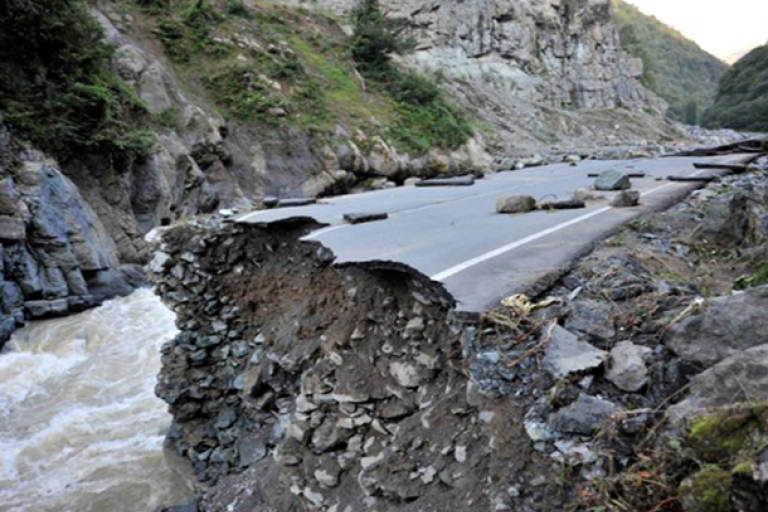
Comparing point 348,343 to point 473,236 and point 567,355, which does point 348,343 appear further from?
point 567,355

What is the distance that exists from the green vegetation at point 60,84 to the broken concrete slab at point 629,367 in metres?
14.8

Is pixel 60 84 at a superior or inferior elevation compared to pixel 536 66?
inferior

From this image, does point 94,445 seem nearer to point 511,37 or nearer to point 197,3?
point 197,3

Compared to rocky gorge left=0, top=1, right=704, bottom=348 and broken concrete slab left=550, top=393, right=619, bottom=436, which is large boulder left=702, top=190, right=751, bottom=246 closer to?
broken concrete slab left=550, top=393, right=619, bottom=436

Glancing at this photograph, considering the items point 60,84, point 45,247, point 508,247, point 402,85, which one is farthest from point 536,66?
point 508,247

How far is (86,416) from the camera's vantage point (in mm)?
8469

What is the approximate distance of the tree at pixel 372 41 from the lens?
24.1m

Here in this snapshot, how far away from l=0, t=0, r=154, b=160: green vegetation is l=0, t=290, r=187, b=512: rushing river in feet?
16.2

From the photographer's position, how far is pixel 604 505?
7.45 ft

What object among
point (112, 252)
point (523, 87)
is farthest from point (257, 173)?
point (523, 87)

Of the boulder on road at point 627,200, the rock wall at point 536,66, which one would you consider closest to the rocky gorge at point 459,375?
the boulder on road at point 627,200

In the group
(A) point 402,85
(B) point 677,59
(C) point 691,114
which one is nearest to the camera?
(A) point 402,85

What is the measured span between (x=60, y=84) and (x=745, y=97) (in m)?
72.0

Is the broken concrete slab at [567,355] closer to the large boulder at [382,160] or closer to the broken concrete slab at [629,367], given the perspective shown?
the broken concrete slab at [629,367]
